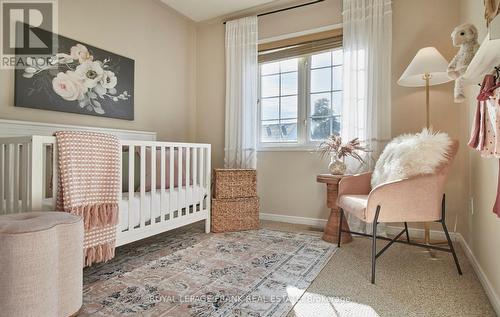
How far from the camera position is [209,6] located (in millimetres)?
3139

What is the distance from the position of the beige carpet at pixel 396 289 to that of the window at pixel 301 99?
4.61 feet

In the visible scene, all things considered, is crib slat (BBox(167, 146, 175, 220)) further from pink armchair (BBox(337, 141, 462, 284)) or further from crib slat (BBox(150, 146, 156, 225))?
pink armchair (BBox(337, 141, 462, 284))

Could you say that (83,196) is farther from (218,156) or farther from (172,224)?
(218,156)

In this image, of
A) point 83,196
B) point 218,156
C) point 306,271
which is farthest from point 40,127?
point 306,271

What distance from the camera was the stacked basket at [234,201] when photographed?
2.66 metres

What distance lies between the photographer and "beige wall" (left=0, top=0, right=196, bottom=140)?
2295 millimetres

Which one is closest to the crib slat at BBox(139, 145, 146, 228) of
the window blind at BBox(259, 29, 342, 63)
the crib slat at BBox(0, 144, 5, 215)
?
the crib slat at BBox(0, 144, 5, 215)

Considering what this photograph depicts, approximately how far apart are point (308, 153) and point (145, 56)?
2100 mm

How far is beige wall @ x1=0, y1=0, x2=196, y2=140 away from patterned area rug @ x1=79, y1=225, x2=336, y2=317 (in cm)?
129

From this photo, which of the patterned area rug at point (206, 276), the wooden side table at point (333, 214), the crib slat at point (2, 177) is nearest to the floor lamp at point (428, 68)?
the wooden side table at point (333, 214)

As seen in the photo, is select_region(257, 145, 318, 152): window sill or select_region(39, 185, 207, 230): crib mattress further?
select_region(257, 145, 318, 152): window sill

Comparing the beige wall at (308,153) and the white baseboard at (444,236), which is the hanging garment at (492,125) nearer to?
the white baseboard at (444,236)

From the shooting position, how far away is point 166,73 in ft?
10.8

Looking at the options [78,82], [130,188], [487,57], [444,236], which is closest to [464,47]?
[487,57]
